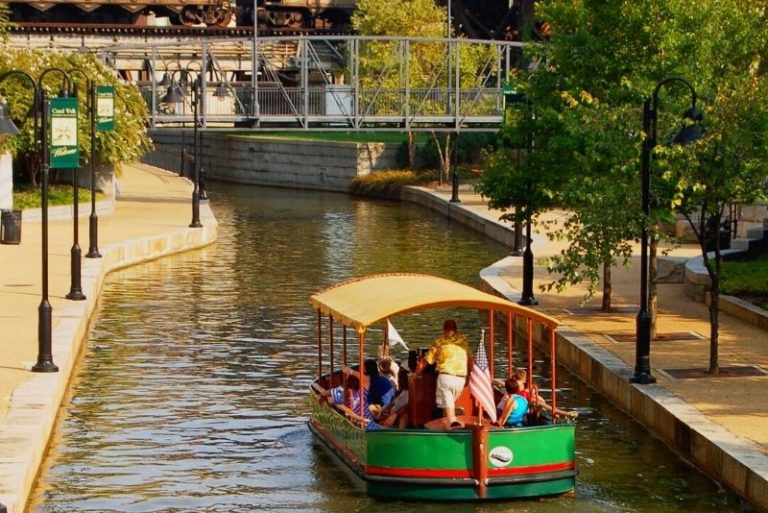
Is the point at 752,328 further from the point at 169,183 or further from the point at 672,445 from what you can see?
the point at 169,183

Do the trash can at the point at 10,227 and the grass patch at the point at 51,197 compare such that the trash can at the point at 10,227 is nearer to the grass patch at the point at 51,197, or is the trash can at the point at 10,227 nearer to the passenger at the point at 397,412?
the grass patch at the point at 51,197

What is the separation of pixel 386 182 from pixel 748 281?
4410cm

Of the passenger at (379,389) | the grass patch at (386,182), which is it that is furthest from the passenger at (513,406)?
the grass patch at (386,182)

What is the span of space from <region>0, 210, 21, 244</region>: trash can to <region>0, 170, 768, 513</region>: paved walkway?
445 millimetres

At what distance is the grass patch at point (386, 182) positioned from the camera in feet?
259

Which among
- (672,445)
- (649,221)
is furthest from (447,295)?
(649,221)

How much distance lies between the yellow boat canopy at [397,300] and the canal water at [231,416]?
6.69 feet

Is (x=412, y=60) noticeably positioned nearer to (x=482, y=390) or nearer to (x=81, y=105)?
(x=81, y=105)

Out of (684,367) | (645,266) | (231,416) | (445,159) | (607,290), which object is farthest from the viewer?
(445,159)

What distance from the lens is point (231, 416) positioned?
89.9 feet

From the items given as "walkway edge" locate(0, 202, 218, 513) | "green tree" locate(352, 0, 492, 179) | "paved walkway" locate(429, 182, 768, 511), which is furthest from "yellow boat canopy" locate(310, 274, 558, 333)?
"green tree" locate(352, 0, 492, 179)

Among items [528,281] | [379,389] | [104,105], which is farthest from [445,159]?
[379,389]

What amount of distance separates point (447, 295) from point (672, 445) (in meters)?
4.27

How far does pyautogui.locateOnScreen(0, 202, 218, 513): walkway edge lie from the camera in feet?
67.9
